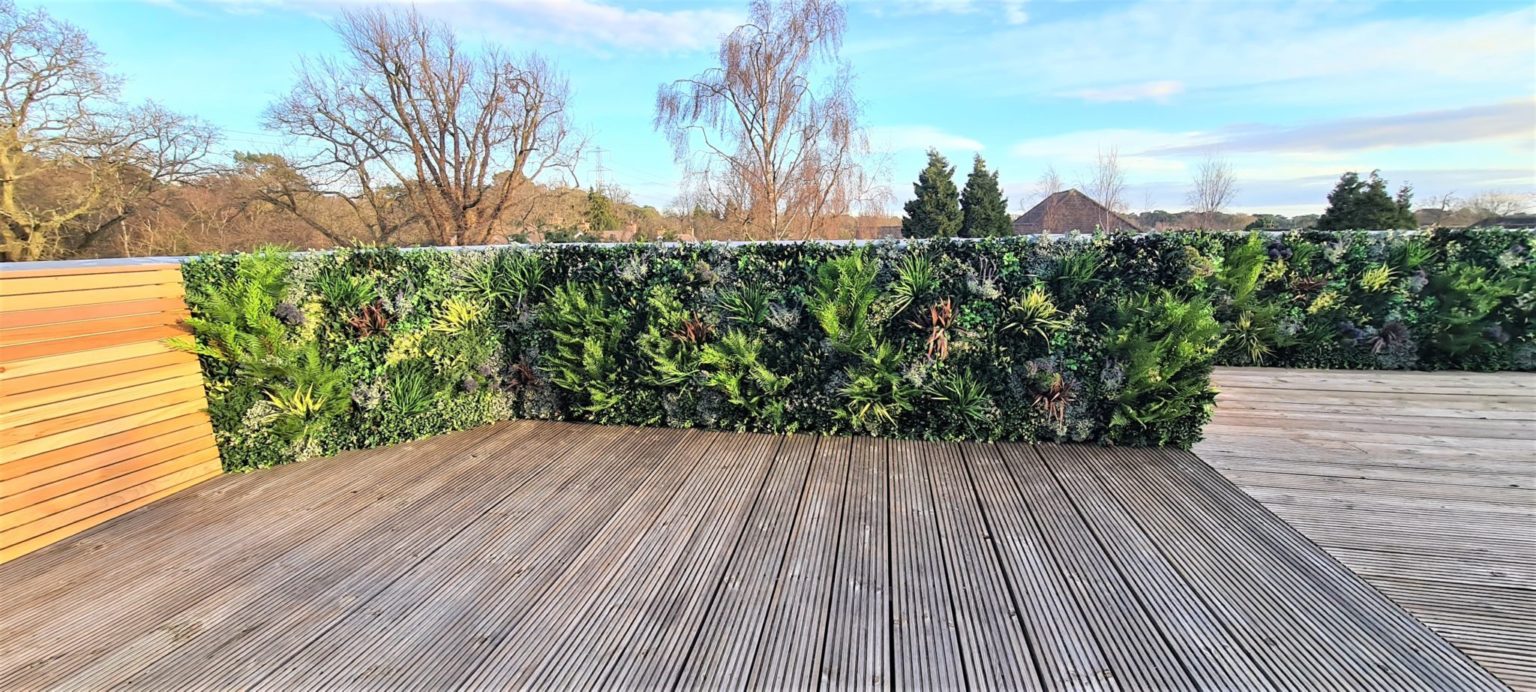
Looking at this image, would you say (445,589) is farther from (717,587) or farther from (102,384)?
(102,384)

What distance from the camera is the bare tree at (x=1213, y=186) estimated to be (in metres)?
18.9

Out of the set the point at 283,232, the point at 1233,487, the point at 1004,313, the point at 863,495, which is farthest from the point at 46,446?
the point at 283,232

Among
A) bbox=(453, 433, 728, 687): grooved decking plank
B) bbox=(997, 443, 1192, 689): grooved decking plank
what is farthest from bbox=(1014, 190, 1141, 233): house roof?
bbox=(453, 433, 728, 687): grooved decking plank

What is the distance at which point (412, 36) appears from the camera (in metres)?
21.9

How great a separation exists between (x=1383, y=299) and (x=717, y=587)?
7128 millimetres

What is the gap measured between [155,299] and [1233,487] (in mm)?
5811

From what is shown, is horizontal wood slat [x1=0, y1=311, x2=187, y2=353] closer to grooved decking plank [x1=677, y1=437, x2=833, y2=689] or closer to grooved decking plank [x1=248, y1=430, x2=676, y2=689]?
grooved decking plank [x1=248, y1=430, x2=676, y2=689]

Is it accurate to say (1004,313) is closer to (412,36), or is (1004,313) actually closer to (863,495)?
(863,495)

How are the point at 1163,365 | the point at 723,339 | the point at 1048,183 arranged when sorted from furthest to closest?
the point at 1048,183 → the point at 723,339 → the point at 1163,365

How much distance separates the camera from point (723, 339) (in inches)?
152

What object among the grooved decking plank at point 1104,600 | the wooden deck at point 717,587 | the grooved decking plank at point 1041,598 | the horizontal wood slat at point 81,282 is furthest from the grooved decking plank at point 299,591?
the grooved decking plank at point 1104,600

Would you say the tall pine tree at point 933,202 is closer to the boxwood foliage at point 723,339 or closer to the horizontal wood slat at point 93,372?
the boxwood foliage at point 723,339

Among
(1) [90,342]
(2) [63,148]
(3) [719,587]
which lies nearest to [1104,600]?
(3) [719,587]

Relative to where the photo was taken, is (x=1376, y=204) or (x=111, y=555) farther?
(x=1376, y=204)
